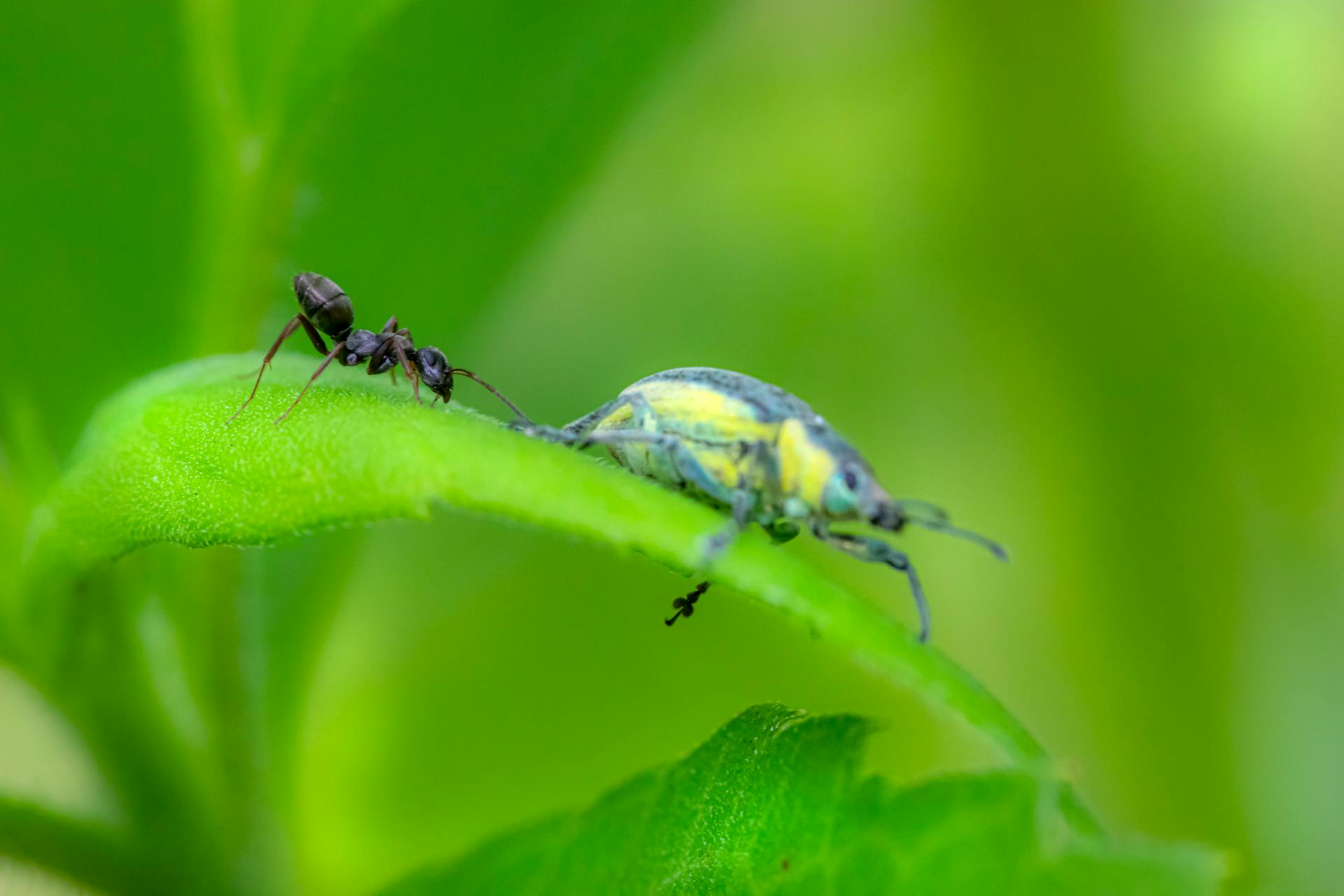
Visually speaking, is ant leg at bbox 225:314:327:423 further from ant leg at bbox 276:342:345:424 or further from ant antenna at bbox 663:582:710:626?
ant antenna at bbox 663:582:710:626

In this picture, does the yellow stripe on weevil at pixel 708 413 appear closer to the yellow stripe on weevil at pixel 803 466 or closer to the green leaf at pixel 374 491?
the yellow stripe on weevil at pixel 803 466

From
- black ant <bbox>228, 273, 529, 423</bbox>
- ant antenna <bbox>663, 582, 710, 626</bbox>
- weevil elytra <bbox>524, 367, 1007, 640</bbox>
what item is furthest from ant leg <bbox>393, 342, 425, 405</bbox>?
ant antenna <bbox>663, 582, 710, 626</bbox>

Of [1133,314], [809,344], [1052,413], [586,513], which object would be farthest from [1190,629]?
[586,513]

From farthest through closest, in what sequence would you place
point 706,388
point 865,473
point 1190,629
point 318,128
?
point 1190,629 < point 318,128 < point 706,388 < point 865,473

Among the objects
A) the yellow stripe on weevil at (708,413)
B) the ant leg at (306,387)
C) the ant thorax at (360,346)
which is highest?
the yellow stripe on weevil at (708,413)

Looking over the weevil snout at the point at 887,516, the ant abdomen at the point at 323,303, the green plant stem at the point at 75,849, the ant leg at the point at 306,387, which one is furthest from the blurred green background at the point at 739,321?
the weevil snout at the point at 887,516

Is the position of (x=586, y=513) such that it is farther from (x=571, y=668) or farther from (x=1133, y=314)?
(x=1133, y=314)
